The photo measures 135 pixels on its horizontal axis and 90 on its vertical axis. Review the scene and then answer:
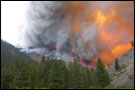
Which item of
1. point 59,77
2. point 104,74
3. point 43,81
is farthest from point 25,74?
point 104,74

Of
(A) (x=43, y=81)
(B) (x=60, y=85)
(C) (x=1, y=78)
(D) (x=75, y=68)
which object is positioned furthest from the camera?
(A) (x=43, y=81)

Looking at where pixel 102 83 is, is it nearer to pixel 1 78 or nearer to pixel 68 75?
pixel 68 75

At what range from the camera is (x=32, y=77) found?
48125 millimetres

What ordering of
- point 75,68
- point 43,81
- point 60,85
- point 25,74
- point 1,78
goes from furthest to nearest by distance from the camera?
point 43,81, point 75,68, point 25,74, point 60,85, point 1,78

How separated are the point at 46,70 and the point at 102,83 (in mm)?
18304

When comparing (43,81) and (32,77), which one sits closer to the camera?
(32,77)

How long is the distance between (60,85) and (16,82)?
32.8 ft

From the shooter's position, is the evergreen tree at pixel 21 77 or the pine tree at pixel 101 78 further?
the pine tree at pixel 101 78

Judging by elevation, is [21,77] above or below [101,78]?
above

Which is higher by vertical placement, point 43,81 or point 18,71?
point 18,71

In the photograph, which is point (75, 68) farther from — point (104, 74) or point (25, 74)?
point (25, 74)

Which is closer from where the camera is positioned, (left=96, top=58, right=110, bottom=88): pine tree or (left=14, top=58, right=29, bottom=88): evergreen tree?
(left=14, top=58, right=29, bottom=88): evergreen tree

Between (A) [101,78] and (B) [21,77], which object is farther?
Answer: (A) [101,78]

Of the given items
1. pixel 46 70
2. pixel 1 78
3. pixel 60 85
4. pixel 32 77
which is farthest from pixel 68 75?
pixel 1 78
